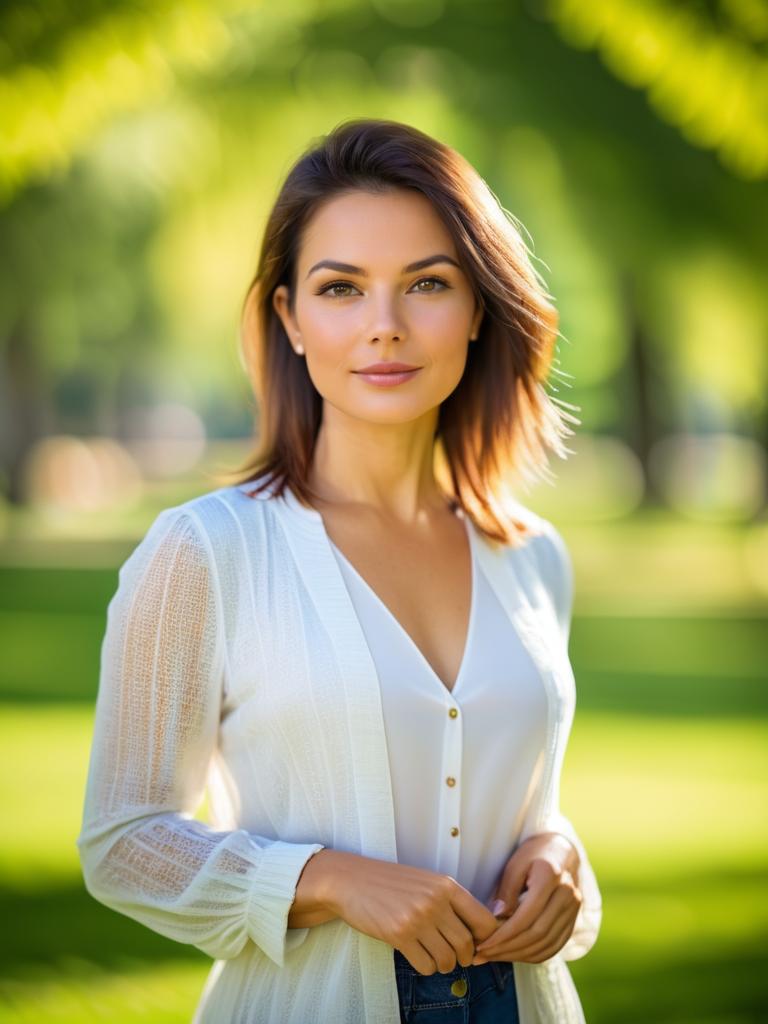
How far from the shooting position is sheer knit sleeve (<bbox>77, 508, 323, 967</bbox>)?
241 cm

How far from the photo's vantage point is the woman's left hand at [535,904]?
244 cm

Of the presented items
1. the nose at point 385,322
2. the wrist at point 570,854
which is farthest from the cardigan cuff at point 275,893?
the nose at point 385,322

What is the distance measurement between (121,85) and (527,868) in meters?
3.63

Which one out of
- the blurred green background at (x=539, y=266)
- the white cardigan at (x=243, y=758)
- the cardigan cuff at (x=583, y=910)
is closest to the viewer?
the white cardigan at (x=243, y=758)

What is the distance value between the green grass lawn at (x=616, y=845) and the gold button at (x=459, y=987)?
262 centimetres

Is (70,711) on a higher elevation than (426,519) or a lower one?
lower

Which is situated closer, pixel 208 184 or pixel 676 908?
pixel 676 908

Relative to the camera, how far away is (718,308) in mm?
11234

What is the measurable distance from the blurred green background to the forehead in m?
0.65

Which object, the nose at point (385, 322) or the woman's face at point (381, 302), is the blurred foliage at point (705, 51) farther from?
the nose at point (385, 322)

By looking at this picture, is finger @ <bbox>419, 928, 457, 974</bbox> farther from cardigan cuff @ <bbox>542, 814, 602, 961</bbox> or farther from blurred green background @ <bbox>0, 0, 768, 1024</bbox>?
blurred green background @ <bbox>0, 0, 768, 1024</bbox>

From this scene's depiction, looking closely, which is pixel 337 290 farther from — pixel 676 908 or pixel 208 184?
pixel 208 184

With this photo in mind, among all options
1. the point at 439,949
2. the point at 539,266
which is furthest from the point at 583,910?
the point at 539,266

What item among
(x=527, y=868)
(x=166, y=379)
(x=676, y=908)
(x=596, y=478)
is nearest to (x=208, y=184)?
(x=676, y=908)
